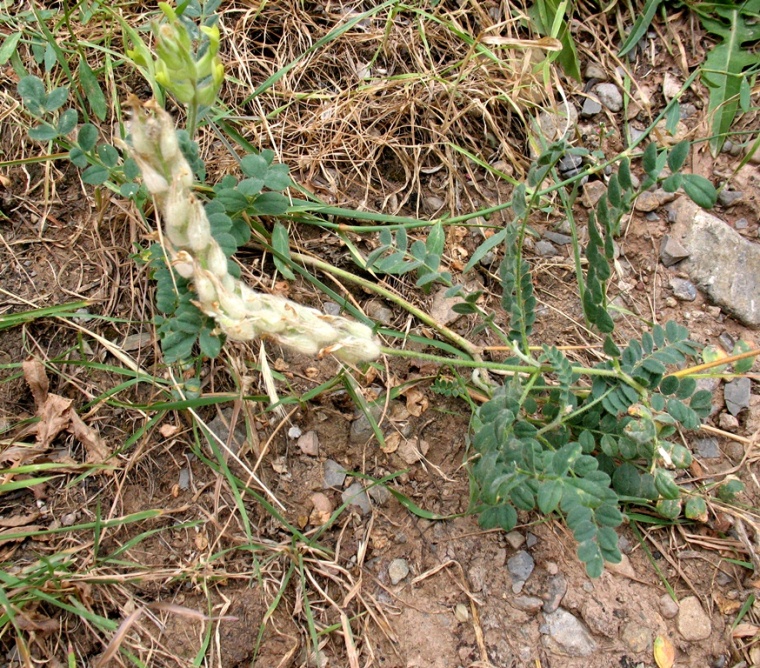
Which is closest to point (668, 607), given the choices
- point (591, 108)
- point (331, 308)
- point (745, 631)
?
point (745, 631)

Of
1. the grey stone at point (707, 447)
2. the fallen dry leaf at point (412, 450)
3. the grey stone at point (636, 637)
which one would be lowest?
the grey stone at point (636, 637)

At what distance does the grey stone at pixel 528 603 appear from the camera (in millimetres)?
1962

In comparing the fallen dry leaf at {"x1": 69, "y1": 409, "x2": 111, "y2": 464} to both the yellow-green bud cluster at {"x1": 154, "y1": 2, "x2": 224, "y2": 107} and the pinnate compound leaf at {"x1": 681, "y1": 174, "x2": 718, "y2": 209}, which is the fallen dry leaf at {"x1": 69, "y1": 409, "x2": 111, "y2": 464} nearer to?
the yellow-green bud cluster at {"x1": 154, "y1": 2, "x2": 224, "y2": 107}

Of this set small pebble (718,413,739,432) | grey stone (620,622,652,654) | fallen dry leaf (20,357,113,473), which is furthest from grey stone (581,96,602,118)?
fallen dry leaf (20,357,113,473)

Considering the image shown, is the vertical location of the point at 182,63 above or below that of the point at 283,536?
above

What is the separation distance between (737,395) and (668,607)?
2.37 ft

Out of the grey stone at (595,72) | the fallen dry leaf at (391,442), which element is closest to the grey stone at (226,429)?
the fallen dry leaf at (391,442)

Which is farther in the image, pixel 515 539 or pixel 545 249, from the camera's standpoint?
pixel 545 249

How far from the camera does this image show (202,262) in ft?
5.06

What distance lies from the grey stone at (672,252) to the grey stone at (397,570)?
1362 millimetres

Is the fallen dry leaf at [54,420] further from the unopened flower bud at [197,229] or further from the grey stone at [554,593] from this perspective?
the grey stone at [554,593]

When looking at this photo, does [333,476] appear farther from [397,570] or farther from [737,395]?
[737,395]

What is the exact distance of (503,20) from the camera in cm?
261

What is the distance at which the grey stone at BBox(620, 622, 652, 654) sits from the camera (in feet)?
6.33
